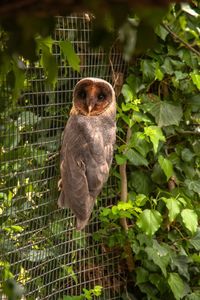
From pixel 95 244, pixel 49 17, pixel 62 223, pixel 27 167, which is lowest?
pixel 95 244

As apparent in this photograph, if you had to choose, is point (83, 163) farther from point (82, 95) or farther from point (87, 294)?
point (87, 294)

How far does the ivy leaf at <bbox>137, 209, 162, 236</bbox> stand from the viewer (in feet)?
11.3

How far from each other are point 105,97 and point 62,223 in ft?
2.28

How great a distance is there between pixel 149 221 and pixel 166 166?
0.38m

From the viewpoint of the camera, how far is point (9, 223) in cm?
298

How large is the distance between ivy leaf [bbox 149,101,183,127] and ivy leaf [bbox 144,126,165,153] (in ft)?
0.24

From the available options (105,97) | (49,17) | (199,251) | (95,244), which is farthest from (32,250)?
(49,17)

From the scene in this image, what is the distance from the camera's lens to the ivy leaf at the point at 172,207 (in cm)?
350

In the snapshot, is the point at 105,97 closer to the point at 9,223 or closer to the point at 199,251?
the point at 9,223

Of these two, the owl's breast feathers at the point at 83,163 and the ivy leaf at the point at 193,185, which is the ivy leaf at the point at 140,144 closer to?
the owl's breast feathers at the point at 83,163

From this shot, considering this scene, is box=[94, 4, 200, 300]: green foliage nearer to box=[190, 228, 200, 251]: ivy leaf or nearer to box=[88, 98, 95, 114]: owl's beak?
box=[190, 228, 200, 251]: ivy leaf

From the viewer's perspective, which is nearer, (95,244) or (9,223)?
(9,223)

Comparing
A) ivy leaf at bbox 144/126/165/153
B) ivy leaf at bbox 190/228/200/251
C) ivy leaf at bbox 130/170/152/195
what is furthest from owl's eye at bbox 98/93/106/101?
ivy leaf at bbox 190/228/200/251

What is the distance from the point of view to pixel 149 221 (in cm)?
345
